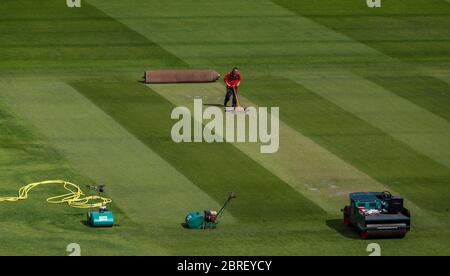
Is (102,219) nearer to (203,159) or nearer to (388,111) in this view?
(203,159)

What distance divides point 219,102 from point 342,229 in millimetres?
17417

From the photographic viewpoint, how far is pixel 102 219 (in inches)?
1908

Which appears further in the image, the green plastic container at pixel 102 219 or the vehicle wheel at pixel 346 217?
the vehicle wheel at pixel 346 217

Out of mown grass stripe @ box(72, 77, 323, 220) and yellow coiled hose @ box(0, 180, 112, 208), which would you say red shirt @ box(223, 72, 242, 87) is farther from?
yellow coiled hose @ box(0, 180, 112, 208)

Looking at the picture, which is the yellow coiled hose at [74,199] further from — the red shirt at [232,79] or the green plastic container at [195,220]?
the red shirt at [232,79]

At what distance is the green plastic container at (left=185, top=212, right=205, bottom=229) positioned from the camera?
48719 mm

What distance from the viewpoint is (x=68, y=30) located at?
256 feet

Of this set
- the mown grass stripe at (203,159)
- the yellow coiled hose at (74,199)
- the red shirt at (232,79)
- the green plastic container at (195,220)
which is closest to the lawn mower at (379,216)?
the mown grass stripe at (203,159)

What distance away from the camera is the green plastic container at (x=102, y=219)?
4847cm

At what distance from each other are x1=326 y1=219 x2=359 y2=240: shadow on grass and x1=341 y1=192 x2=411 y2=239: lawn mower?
0.21 meters

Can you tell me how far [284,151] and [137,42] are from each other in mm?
20058

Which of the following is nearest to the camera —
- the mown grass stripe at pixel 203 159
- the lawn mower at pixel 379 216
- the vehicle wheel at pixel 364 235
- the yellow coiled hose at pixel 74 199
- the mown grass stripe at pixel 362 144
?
the lawn mower at pixel 379 216

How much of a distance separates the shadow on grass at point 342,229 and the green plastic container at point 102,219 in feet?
22.5

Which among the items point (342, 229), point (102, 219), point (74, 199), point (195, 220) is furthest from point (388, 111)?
point (102, 219)
